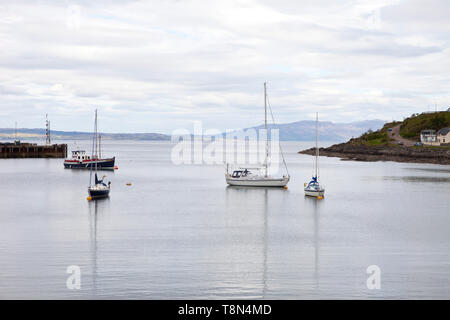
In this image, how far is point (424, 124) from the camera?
139m

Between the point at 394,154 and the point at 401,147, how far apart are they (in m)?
9.27

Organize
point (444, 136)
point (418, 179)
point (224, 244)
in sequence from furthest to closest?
point (444, 136)
point (418, 179)
point (224, 244)

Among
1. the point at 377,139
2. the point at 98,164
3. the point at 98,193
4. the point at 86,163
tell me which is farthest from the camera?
the point at 377,139

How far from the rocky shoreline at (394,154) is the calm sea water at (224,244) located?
5467 cm

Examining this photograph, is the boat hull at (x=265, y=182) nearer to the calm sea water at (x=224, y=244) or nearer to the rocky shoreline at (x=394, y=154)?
the calm sea water at (x=224, y=244)

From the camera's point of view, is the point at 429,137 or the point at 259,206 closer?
the point at 259,206

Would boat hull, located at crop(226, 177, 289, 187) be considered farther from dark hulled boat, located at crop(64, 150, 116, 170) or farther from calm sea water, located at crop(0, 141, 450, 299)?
dark hulled boat, located at crop(64, 150, 116, 170)

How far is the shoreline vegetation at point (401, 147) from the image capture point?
342 ft

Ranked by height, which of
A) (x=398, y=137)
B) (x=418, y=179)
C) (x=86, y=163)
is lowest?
(x=418, y=179)

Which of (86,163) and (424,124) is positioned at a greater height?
(424,124)

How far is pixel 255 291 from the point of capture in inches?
713

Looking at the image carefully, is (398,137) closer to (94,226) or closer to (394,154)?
(394,154)

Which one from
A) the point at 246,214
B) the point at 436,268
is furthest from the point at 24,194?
the point at 436,268

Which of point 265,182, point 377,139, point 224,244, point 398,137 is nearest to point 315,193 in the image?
point 265,182
